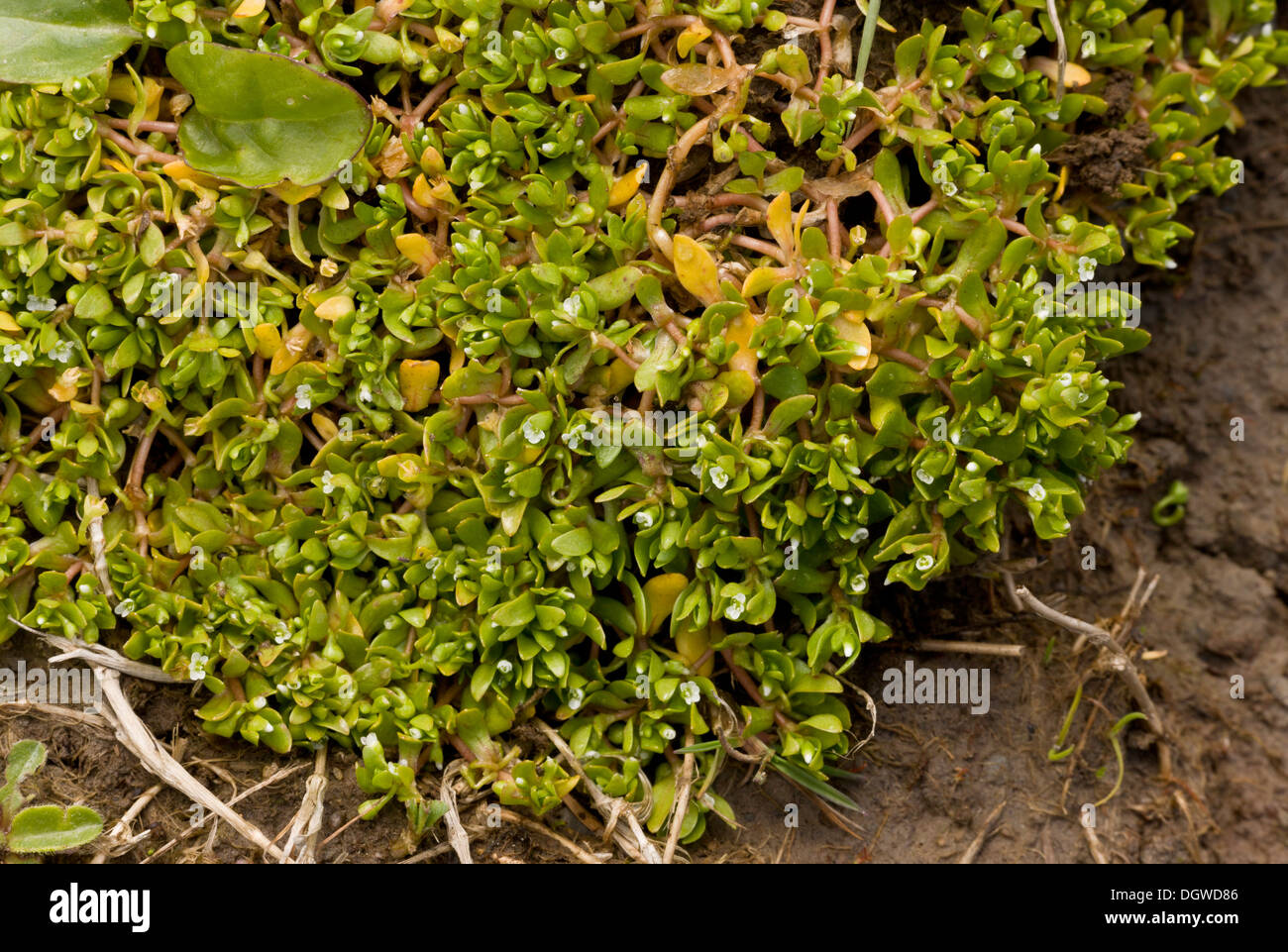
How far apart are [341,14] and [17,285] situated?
3.16ft

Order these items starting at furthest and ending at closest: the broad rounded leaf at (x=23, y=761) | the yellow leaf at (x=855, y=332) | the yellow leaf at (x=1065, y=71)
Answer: the yellow leaf at (x=1065, y=71) < the broad rounded leaf at (x=23, y=761) < the yellow leaf at (x=855, y=332)

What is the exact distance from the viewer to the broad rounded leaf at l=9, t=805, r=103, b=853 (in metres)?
2.21

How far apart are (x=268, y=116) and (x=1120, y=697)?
99.8 inches

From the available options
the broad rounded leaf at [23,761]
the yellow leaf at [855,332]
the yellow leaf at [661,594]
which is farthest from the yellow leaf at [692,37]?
the broad rounded leaf at [23,761]

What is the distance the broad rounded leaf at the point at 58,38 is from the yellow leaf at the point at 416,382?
0.97 meters

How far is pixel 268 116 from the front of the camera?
231cm

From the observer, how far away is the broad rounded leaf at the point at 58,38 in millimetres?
2293

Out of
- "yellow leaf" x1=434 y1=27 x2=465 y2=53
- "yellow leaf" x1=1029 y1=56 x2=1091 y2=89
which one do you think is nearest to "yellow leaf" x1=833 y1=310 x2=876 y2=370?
"yellow leaf" x1=1029 y1=56 x2=1091 y2=89

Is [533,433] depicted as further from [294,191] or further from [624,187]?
[294,191]

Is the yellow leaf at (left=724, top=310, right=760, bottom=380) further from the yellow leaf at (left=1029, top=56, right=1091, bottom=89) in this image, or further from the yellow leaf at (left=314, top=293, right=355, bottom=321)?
the yellow leaf at (left=1029, top=56, right=1091, bottom=89)

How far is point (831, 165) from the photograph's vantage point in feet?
7.77

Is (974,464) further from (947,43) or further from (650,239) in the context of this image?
(947,43)

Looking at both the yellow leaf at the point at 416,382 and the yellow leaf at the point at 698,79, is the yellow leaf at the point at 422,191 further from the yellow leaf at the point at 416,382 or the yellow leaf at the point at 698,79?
the yellow leaf at the point at 698,79

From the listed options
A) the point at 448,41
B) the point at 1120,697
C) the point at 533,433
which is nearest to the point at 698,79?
the point at 448,41
